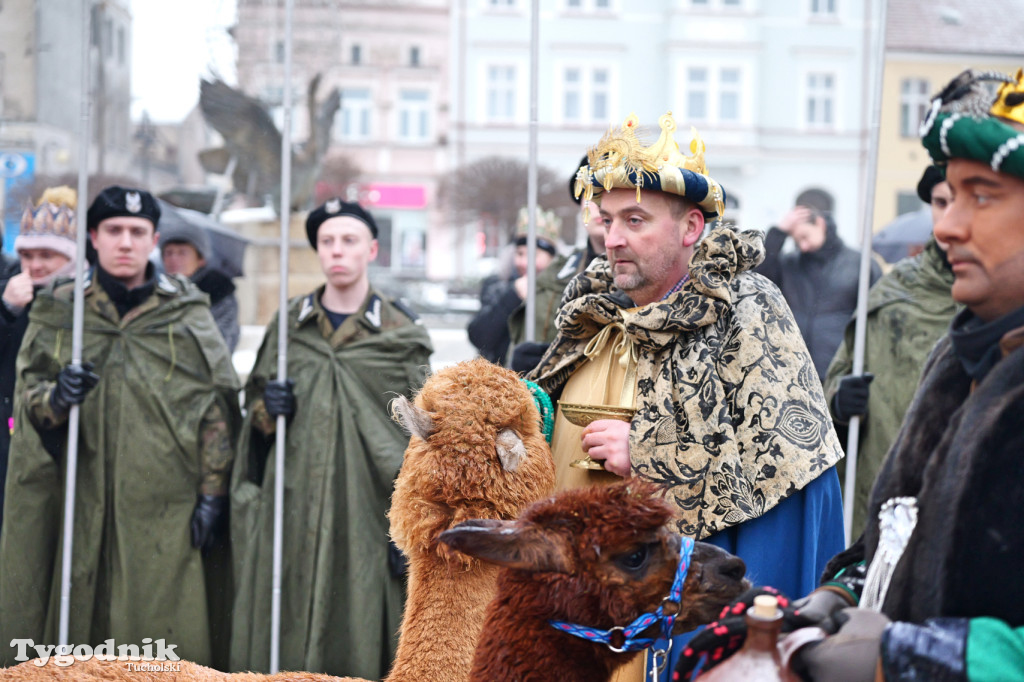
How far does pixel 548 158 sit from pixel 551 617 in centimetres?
2936

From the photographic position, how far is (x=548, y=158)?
3061 centimetres

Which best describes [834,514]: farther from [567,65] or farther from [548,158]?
[548,158]

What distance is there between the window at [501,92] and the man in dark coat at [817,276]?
74.7 feet

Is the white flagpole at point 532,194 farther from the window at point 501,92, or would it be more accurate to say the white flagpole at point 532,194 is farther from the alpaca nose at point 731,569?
the window at point 501,92

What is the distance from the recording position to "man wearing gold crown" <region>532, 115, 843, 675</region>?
2617mm

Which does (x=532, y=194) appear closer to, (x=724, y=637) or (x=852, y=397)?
(x=852, y=397)

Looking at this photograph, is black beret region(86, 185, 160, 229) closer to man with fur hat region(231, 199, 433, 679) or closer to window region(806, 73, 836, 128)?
man with fur hat region(231, 199, 433, 679)

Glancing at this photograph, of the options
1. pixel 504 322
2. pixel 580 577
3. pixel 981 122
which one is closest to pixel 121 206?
pixel 504 322

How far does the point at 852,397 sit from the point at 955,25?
2781 centimetres

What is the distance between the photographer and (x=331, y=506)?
4.75 metres

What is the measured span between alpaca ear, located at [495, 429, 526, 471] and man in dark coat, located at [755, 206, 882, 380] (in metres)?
4.21

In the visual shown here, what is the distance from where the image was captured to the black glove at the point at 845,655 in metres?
1.52

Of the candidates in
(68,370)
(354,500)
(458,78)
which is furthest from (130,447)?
(458,78)

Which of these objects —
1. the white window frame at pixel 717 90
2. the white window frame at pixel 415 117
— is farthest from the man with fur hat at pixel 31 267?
the white window frame at pixel 415 117
